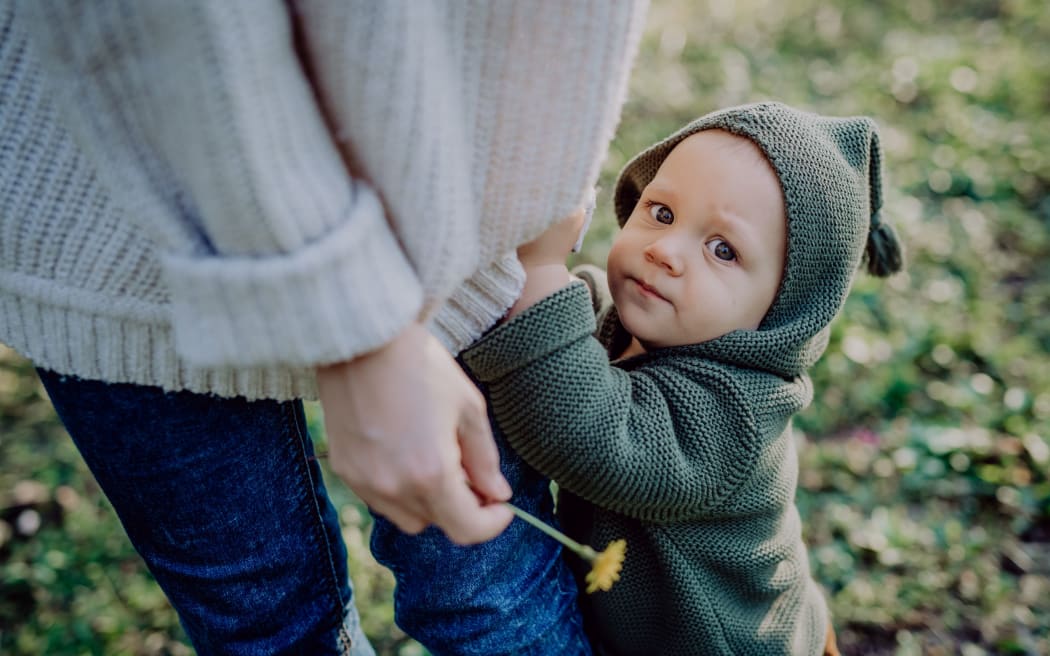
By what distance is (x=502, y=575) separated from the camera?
1.29m

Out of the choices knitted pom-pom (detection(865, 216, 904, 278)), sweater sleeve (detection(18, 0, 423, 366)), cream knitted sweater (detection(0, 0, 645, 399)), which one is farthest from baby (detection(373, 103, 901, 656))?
sweater sleeve (detection(18, 0, 423, 366))

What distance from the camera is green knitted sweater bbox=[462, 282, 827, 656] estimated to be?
3.90 ft

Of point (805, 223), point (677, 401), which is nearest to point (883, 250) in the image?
point (805, 223)

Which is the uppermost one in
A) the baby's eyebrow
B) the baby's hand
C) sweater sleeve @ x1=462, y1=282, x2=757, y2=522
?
the baby's hand

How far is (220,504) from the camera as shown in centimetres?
115

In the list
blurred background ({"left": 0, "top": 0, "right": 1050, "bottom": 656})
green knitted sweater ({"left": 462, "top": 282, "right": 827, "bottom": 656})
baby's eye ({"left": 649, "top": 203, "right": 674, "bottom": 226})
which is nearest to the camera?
green knitted sweater ({"left": 462, "top": 282, "right": 827, "bottom": 656})

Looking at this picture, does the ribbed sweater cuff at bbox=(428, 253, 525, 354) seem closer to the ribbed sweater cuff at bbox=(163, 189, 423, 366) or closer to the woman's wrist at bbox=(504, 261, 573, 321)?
the woman's wrist at bbox=(504, 261, 573, 321)

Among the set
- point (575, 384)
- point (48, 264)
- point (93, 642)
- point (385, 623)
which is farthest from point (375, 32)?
point (93, 642)

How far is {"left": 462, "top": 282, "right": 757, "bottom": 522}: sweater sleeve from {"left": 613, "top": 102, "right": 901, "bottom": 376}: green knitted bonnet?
0.37 feet

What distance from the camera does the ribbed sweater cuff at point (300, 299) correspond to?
81 cm

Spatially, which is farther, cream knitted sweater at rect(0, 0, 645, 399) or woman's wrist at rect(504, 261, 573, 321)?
woman's wrist at rect(504, 261, 573, 321)

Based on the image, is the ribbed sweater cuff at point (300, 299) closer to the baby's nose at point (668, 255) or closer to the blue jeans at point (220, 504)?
the blue jeans at point (220, 504)

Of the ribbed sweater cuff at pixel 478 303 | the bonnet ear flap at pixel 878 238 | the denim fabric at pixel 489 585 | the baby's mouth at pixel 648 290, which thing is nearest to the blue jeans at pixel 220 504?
the denim fabric at pixel 489 585

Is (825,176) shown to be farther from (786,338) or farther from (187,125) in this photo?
(187,125)
